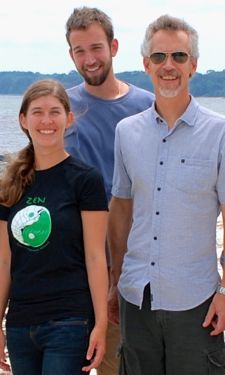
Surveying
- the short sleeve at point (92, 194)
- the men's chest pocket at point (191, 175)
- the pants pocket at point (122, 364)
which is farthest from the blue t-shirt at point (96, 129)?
the pants pocket at point (122, 364)

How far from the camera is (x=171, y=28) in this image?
3.05 meters

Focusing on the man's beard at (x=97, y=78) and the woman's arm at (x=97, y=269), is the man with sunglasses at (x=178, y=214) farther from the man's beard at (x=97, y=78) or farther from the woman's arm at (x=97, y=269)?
the man's beard at (x=97, y=78)

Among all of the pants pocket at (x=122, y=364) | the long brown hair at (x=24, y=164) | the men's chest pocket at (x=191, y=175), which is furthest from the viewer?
the pants pocket at (x=122, y=364)

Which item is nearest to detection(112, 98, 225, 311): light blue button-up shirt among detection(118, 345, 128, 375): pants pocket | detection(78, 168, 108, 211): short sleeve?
detection(78, 168, 108, 211): short sleeve

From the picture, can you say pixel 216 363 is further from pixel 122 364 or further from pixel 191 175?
pixel 191 175

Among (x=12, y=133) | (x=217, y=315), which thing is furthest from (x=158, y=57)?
(x=12, y=133)

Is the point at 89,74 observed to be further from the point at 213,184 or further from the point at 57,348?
the point at 57,348

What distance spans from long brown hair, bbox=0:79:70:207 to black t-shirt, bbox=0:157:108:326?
0.22 ft

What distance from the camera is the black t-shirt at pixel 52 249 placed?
2945 millimetres

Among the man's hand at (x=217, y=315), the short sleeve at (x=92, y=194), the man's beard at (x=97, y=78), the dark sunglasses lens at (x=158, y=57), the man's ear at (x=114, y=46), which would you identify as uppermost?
the man's ear at (x=114, y=46)

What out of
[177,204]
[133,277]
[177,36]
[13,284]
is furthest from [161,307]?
[177,36]

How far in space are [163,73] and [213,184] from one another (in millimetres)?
543

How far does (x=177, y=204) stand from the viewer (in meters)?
3.03

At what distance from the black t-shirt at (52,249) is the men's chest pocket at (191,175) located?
33 cm
